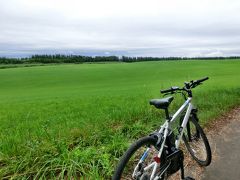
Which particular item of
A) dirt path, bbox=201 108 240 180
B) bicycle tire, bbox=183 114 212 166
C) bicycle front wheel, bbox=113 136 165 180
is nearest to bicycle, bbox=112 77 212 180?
bicycle front wheel, bbox=113 136 165 180

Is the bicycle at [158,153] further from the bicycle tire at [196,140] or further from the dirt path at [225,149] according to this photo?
the dirt path at [225,149]

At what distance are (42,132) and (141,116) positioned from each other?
266 cm

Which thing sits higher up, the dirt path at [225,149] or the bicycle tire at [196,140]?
the bicycle tire at [196,140]

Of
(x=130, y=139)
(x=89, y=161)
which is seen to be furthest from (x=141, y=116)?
(x=89, y=161)

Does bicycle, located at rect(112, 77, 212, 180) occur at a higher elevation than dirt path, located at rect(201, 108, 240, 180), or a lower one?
higher

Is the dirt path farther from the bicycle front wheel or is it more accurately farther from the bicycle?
the bicycle front wheel

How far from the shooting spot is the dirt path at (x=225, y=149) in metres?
4.13

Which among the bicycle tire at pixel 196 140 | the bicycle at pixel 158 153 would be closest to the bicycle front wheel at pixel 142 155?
the bicycle at pixel 158 153

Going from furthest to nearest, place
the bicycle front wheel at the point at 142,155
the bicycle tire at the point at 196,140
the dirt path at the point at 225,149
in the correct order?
the bicycle tire at the point at 196,140 → the dirt path at the point at 225,149 → the bicycle front wheel at the point at 142,155

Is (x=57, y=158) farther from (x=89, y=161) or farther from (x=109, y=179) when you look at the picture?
(x=109, y=179)

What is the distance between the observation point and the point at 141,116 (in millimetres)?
6844

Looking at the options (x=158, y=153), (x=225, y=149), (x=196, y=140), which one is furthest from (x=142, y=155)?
(x=225, y=149)

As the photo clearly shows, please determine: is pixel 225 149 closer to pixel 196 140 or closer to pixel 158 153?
pixel 196 140

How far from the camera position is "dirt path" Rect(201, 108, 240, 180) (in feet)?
13.5
